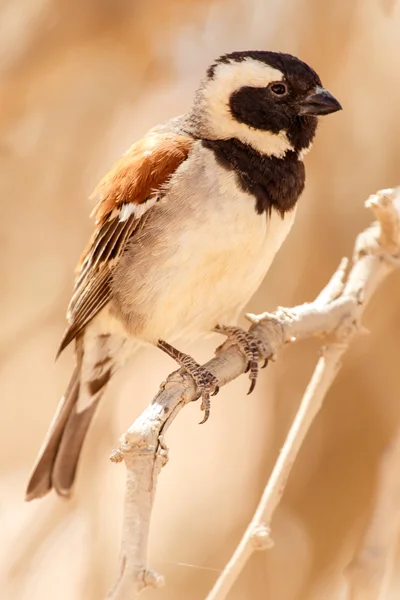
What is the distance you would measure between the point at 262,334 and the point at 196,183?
1.56ft

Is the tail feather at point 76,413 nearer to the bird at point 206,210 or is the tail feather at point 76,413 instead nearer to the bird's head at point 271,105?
the bird at point 206,210

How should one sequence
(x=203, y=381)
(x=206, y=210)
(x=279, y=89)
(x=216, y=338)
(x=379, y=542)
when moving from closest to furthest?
(x=379, y=542), (x=203, y=381), (x=206, y=210), (x=279, y=89), (x=216, y=338)

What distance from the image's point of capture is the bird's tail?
251cm

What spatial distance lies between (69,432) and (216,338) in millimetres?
858

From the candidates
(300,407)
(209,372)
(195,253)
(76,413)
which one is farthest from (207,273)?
(76,413)

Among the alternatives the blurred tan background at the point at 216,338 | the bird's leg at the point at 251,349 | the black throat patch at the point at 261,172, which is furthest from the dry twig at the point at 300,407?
the blurred tan background at the point at 216,338

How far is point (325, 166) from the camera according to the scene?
3.11m

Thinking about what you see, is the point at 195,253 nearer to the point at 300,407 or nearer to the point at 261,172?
the point at 261,172

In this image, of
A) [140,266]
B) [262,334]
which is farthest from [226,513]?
[140,266]

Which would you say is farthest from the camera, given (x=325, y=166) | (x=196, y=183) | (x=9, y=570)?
(x=325, y=166)

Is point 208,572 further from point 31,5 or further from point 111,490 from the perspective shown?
point 31,5

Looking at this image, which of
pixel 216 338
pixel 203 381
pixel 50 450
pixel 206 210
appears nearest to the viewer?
pixel 203 381

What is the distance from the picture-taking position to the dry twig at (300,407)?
141 centimetres

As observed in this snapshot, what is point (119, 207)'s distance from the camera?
2326mm
